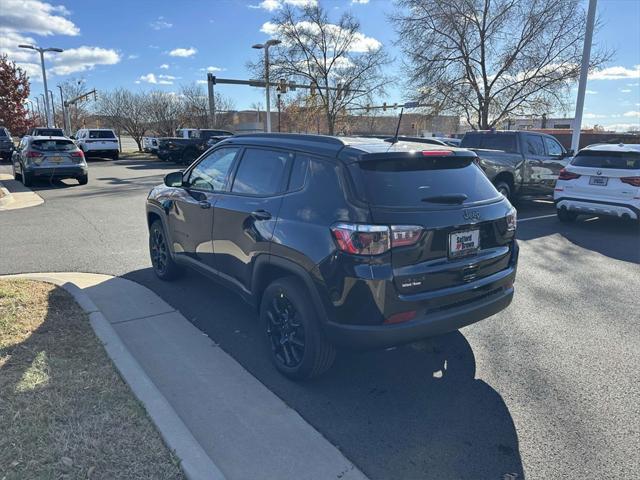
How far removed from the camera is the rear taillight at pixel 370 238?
2945 mm

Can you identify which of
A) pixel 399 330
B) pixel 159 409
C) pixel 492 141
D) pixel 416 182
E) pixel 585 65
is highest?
pixel 585 65

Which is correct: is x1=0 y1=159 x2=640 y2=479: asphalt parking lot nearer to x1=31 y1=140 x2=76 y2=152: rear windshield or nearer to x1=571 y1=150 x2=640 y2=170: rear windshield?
x1=571 y1=150 x2=640 y2=170: rear windshield

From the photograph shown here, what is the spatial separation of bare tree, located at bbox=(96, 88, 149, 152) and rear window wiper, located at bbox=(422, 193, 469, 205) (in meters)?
38.8

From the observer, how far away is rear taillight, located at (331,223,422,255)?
9.66ft

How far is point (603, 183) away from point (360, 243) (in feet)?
26.0

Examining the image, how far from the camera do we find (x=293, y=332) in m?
3.53

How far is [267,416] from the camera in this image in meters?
3.14

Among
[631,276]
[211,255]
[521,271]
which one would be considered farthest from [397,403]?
[631,276]

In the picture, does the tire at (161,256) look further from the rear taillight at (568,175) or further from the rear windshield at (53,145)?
the rear windshield at (53,145)

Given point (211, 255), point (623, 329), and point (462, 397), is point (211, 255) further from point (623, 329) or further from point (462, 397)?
point (623, 329)

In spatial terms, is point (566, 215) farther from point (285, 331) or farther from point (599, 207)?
point (285, 331)

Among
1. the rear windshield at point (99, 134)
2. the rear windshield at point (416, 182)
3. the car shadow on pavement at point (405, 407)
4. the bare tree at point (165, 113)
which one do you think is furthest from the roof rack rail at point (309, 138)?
the bare tree at point (165, 113)

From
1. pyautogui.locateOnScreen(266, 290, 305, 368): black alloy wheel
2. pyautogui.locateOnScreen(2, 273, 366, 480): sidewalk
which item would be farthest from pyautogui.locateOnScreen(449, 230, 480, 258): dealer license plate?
pyautogui.locateOnScreen(2, 273, 366, 480): sidewalk

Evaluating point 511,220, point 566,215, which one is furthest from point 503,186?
point 511,220
